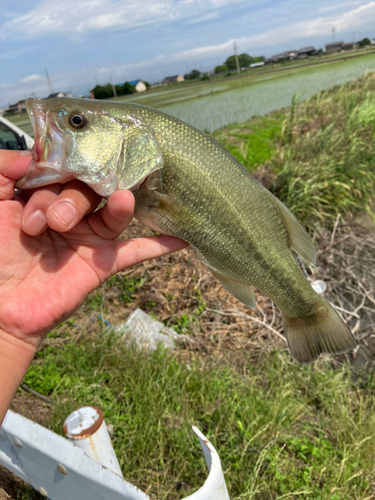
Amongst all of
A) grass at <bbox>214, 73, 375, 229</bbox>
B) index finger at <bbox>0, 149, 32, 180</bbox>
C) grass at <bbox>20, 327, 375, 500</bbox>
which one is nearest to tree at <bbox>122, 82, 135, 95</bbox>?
grass at <bbox>214, 73, 375, 229</bbox>

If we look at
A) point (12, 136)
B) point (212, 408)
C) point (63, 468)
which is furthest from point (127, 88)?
point (63, 468)

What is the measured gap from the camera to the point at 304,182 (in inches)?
251

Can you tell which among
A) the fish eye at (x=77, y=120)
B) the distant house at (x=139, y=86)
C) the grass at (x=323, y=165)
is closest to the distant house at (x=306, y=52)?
the distant house at (x=139, y=86)

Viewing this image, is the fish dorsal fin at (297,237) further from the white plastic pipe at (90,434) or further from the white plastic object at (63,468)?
the white plastic pipe at (90,434)

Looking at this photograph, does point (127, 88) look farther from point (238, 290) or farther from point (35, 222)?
point (35, 222)

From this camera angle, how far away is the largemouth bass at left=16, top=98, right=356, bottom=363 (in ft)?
5.60

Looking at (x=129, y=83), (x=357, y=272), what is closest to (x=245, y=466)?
(x=357, y=272)

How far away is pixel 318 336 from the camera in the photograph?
7.37 ft

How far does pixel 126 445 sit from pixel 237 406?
1004 mm

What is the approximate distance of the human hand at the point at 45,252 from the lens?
5.62 feet

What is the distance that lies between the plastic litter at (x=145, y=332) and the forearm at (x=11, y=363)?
2.29m

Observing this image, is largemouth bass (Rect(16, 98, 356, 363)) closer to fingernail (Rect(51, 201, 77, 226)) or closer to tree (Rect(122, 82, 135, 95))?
fingernail (Rect(51, 201, 77, 226))

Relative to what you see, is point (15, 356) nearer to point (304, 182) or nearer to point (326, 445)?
point (326, 445)

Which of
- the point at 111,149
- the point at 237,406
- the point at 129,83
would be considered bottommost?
the point at 237,406
